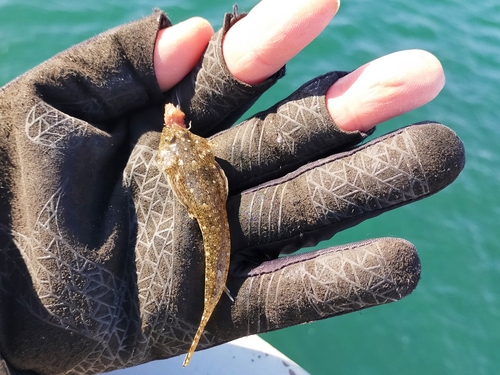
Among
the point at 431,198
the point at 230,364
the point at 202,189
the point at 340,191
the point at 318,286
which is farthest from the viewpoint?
the point at 431,198

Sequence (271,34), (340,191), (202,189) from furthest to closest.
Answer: (202,189)
(271,34)
(340,191)

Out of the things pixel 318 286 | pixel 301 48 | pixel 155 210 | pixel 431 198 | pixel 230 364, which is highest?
pixel 301 48

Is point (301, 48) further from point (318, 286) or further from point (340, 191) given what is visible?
point (318, 286)

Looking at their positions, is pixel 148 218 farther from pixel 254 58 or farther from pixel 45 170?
pixel 254 58

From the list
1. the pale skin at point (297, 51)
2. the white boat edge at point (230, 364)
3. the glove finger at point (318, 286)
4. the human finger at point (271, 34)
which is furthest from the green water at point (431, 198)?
the human finger at point (271, 34)

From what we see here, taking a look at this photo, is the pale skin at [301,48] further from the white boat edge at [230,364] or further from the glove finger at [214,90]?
the white boat edge at [230,364]

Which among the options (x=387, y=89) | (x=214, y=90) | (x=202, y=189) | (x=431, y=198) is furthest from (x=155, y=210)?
(x=431, y=198)

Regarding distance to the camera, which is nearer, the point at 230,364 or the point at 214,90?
the point at 214,90

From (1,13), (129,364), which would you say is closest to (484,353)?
(129,364)

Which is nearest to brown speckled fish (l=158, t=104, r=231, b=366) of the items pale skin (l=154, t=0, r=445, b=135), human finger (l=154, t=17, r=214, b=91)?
human finger (l=154, t=17, r=214, b=91)
